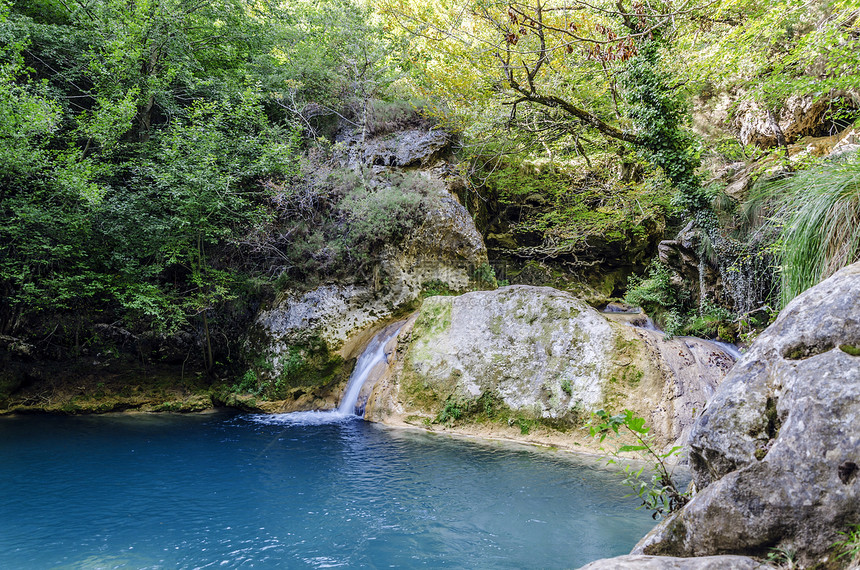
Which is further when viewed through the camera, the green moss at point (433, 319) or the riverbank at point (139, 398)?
the riverbank at point (139, 398)

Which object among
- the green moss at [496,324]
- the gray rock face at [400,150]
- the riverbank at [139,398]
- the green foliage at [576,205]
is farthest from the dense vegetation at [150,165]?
the green foliage at [576,205]

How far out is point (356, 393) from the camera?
10117 mm

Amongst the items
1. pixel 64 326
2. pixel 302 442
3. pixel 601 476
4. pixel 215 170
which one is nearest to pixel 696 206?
pixel 601 476

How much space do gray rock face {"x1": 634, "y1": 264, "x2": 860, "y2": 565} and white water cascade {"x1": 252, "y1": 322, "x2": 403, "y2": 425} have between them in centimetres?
780

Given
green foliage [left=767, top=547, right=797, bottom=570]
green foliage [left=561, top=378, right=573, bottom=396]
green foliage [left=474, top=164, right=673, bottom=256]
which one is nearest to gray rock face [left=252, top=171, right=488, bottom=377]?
green foliage [left=474, top=164, right=673, bottom=256]

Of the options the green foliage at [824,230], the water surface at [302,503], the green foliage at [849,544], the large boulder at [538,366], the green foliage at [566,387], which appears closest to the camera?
the green foliage at [849,544]

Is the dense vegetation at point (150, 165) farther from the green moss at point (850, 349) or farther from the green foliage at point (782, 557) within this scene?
the green foliage at point (782, 557)

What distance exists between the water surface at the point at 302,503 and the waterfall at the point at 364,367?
1.58 meters

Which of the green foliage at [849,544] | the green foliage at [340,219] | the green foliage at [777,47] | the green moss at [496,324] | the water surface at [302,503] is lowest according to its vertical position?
the water surface at [302,503]

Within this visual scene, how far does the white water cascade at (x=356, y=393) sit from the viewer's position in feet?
31.6

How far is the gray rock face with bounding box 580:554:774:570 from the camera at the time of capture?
207 cm

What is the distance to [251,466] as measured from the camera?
6.84 meters

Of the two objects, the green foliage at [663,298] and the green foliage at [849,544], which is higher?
the green foliage at [663,298]

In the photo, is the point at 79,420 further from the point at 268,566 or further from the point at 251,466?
the point at 268,566
